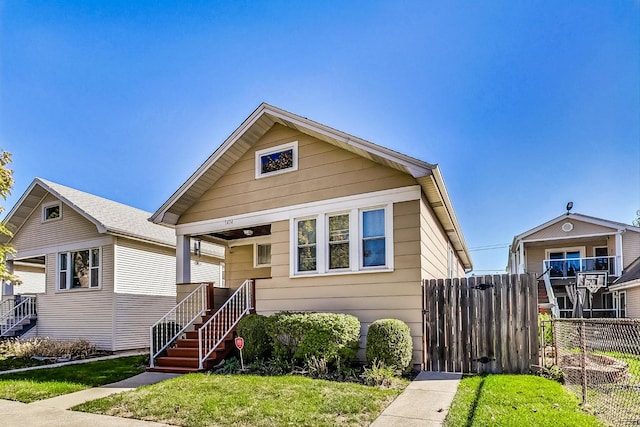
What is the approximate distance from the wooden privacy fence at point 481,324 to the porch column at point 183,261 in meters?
6.93

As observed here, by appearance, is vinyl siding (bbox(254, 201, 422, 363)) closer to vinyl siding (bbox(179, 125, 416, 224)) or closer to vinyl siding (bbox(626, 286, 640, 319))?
vinyl siding (bbox(179, 125, 416, 224))

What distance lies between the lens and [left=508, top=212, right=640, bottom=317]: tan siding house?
72.4 feet

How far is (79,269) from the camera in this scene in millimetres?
15773

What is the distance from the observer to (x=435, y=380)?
26.2 feet

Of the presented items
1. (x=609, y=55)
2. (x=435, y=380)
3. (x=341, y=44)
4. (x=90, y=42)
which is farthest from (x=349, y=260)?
(x=90, y=42)

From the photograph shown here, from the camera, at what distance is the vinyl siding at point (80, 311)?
48.1 feet

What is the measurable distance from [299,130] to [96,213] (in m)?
8.77

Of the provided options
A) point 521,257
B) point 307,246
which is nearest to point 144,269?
point 307,246

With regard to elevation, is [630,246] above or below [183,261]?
above

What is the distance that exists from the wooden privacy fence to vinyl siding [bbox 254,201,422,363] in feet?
1.07

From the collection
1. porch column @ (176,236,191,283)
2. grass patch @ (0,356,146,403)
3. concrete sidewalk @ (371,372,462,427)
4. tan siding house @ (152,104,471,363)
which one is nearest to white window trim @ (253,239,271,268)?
tan siding house @ (152,104,471,363)

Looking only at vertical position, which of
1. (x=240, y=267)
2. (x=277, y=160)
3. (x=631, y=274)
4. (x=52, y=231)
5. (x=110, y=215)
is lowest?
(x=631, y=274)

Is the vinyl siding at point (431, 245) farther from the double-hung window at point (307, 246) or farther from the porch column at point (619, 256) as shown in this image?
the porch column at point (619, 256)

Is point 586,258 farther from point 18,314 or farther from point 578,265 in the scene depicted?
point 18,314
